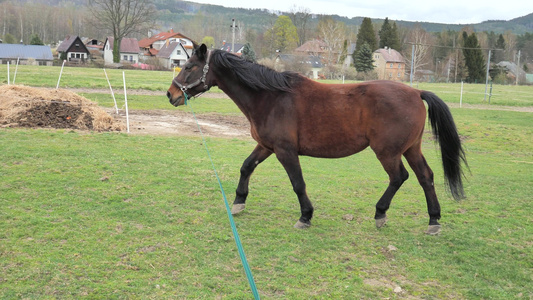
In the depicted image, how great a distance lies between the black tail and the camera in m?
6.00

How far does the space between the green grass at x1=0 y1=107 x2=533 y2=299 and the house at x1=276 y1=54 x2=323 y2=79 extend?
38.5 meters

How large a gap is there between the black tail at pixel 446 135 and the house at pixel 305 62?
40.1 metres

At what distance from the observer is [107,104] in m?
A: 19.3

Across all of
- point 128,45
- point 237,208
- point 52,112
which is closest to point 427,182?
point 237,208

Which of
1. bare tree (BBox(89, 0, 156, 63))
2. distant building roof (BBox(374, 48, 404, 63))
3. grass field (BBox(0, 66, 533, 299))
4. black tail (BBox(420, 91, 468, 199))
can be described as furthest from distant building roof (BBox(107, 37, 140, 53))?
black tail (BBox(420, 91, 468, 199))

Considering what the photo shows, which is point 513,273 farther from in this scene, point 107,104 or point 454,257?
point 107,104

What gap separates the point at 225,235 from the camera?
5.44 metres

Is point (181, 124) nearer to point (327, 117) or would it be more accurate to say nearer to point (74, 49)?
point (327, 117)

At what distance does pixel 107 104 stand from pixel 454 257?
17.4 metres

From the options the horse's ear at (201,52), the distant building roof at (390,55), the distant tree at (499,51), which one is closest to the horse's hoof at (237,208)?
the horse's ear at (201,52)

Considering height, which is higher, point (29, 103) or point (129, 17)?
point (129, 17)

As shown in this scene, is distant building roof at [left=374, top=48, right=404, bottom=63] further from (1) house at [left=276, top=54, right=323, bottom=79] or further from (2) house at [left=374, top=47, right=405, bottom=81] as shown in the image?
(1) house at [left=276, top=54, right=323, bottom=79]

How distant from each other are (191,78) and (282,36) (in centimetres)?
8331

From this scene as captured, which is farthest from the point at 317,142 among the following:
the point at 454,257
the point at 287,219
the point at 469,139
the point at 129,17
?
the point at 129,17
